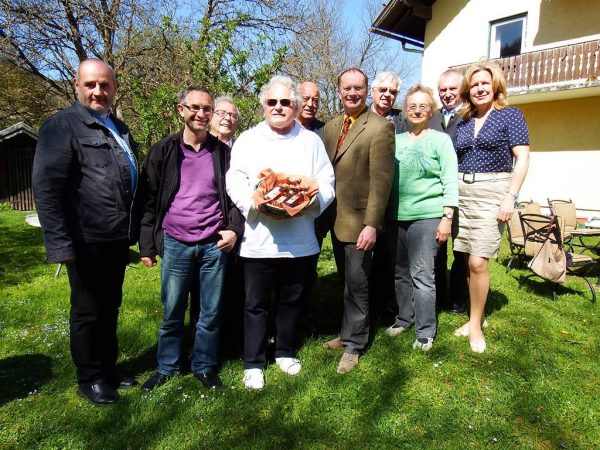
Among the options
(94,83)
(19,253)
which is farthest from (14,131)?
(94,83)

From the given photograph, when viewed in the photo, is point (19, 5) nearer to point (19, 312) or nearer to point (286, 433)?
point (19, 312)

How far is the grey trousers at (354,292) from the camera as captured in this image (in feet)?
10.9

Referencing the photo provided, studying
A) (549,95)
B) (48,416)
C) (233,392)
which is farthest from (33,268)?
(549,95)

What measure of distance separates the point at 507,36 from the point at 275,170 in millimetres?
14939

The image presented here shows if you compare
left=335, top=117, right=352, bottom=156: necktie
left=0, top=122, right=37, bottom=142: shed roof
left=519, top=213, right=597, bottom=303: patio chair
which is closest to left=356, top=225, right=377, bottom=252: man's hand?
left=335, top=117, right=352, bottom=156: necktie

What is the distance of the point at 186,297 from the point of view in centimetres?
301

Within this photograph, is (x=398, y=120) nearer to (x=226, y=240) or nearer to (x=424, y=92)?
(x=424, y=92)

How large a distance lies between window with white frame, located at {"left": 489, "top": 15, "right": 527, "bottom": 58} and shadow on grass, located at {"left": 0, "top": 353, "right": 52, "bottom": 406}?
15.5 meters

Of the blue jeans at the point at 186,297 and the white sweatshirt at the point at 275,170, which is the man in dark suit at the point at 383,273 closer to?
the white sweatshirt at the point at 275,170

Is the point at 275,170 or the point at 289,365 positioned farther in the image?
the point at 289,365

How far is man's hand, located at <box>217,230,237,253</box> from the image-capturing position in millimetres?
2904

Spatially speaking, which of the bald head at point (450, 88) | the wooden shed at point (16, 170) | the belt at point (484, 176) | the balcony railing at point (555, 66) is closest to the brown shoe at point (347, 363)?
the belt at point (484, 176)

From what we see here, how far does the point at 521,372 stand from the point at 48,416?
334 centimetres

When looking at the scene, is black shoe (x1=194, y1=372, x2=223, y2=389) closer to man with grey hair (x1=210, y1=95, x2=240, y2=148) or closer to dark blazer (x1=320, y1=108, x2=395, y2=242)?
dark blazer (x1=320, y1=108, x2=395, y2=242)
